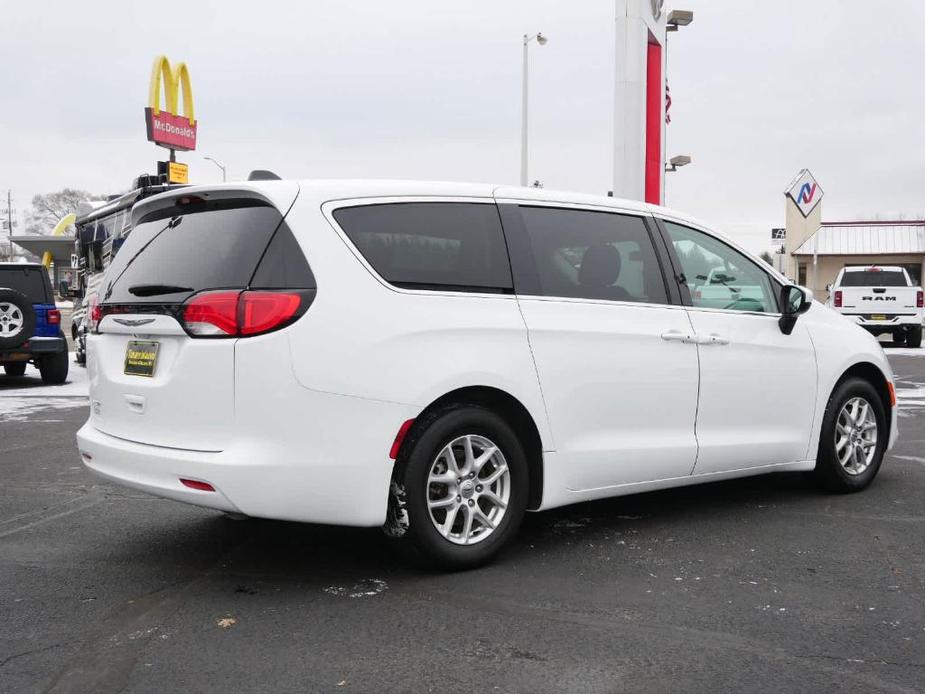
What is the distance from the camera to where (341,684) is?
3227 millimetres

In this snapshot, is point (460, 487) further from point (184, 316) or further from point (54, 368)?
point (54, 368)

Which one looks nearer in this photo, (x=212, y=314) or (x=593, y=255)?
(x=212, y=314)

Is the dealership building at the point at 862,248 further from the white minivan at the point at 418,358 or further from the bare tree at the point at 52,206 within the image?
the bare tree at the point at 52,206

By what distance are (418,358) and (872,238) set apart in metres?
49.8

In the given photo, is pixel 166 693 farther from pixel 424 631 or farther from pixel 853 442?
pixel 853 442

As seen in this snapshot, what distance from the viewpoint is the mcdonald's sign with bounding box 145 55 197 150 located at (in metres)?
31.7

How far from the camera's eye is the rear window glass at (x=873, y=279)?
21312mm

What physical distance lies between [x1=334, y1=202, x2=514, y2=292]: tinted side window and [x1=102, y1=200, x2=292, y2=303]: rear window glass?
389mm

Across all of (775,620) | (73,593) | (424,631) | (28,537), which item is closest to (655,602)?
(775,620)

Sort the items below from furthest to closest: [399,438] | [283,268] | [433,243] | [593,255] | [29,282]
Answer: [29,282], [593,255], [433,243], [399,438], [283,268]

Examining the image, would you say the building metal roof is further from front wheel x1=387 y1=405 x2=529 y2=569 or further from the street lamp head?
front wheel x1=387 y1=405 x2=529 y2=569

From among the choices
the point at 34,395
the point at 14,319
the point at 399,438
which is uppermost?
the point at 14,319

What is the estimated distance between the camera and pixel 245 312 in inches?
157

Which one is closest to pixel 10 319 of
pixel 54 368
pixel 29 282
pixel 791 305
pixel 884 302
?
pixel 54 368
